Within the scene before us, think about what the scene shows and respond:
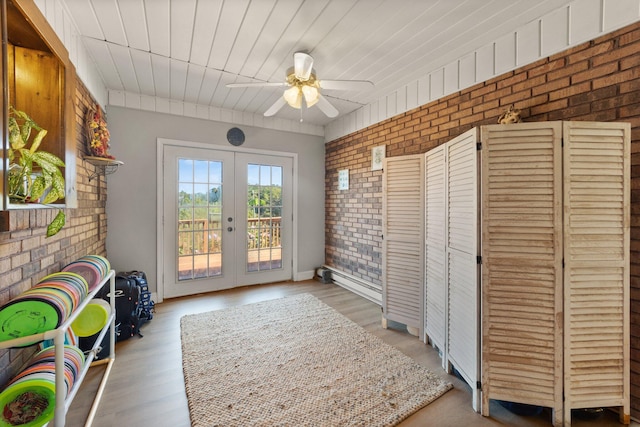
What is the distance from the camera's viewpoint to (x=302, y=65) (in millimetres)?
2234

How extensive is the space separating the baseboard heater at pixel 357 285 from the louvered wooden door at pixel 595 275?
2108 mm

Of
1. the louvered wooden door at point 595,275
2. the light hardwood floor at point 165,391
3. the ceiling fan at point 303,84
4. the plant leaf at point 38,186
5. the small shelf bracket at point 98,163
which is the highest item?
the ceiling fan at point 303,84

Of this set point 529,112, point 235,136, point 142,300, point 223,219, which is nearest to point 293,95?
point 235,136

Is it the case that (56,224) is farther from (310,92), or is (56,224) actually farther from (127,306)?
(310,92)

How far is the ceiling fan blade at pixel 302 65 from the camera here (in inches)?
86.3

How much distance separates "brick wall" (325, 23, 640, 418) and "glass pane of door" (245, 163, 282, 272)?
120 centimetres

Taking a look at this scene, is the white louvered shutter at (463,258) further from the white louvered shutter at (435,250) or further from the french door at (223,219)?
the french door at (223,219)

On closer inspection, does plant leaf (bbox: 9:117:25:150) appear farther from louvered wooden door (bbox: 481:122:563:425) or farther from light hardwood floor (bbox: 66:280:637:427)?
louvered wooden door (bbox: 481:122:563:425)

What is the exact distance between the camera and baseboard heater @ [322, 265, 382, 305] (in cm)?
358

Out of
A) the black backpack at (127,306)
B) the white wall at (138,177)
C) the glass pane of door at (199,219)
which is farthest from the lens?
the glass pane of door at (199,219)

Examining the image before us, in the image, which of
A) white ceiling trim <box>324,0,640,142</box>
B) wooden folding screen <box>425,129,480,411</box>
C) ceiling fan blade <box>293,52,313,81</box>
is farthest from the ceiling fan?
wooden folding screen <box>425,129,480,411</box>

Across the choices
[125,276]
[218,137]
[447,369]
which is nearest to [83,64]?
[218,137]

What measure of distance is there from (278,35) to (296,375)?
8.85ft

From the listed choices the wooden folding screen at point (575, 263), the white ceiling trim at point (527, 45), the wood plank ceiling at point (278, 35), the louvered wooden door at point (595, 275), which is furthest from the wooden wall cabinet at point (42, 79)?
the white ceiling trim at point (527, 45)
